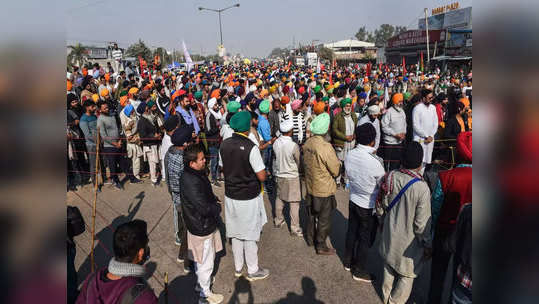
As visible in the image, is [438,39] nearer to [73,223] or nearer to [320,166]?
[320,166]

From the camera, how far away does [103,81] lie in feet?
39.8

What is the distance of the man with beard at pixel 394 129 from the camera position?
6094 mm

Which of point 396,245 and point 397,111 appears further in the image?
point 397,111

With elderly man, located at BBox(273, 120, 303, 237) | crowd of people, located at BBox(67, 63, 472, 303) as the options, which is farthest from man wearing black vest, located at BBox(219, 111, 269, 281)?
elderly man, located at BBox(273, 120, 303, 237)

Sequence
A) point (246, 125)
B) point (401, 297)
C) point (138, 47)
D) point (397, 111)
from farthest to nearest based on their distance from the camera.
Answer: point (138, 47), point (397, 111), point (246, 125), point (401, 297)

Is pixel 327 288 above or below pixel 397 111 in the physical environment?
below

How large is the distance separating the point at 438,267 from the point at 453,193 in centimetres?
92

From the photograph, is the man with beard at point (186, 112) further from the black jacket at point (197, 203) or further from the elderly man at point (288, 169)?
the black jacket at point (197, 203)

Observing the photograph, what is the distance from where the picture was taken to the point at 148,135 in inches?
262

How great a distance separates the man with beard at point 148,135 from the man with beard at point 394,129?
4.88 meters
